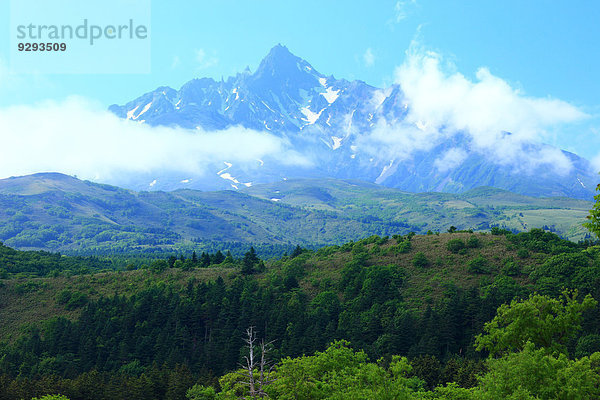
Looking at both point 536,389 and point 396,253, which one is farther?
point 396,253

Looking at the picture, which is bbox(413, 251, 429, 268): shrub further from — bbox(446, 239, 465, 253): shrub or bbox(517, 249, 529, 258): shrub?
bbox(517, 249, 529, 258): shrub

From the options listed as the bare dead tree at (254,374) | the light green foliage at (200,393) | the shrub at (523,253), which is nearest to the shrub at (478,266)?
the shrub at (523,253)

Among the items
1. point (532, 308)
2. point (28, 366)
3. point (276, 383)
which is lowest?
point (28, 366)

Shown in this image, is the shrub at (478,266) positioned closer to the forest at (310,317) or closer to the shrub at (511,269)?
the forest at (310,317)

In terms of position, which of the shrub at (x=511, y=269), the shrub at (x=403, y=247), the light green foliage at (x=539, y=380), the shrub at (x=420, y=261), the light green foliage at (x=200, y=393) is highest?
the shrub at (x=403, y=247)

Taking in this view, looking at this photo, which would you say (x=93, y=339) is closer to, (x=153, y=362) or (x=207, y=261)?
(x=153, y=362)

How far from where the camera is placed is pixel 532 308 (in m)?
60.9

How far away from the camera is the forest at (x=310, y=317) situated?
232 ft

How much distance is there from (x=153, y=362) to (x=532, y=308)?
73.2 meters

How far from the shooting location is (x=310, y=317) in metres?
110

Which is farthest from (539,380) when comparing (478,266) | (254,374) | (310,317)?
(478,266)

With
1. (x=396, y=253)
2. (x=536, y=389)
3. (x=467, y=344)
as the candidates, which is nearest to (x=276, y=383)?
(x=536, y=389)

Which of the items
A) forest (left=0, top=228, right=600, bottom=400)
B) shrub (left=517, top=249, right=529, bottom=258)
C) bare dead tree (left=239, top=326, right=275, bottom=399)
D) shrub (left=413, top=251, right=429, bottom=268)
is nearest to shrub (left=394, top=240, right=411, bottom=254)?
forest (left=0, top=228, right=600, bottom=400)

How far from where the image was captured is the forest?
232 ft
